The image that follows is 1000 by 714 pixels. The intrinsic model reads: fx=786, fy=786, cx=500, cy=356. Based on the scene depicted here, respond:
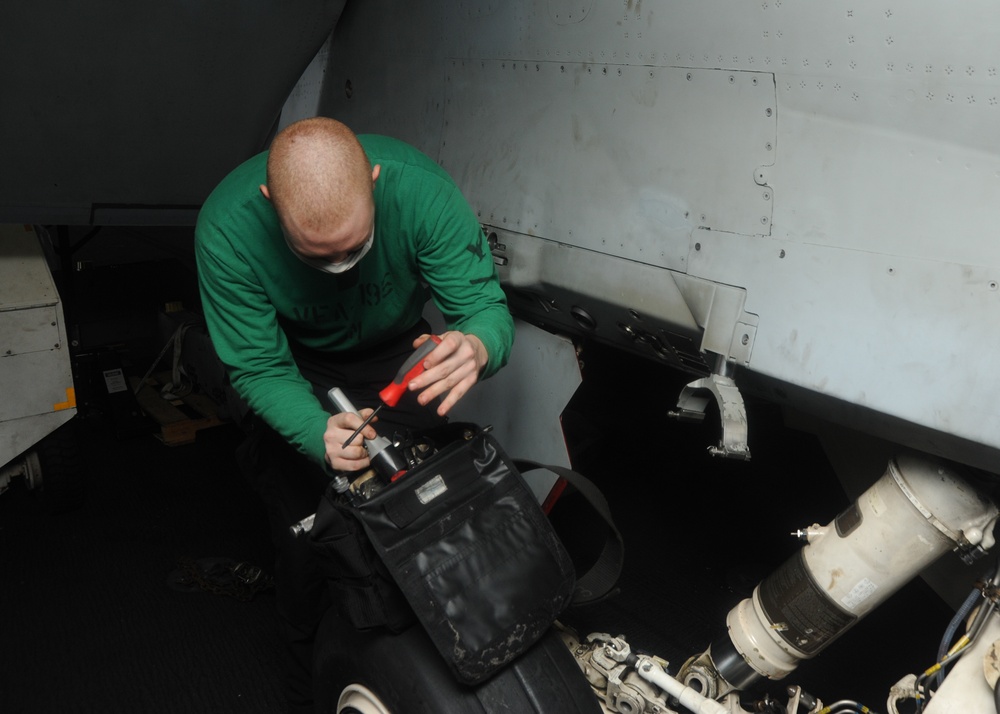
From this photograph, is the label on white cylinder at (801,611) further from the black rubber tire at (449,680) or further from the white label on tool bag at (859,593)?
the black rubber tire at (449,680)

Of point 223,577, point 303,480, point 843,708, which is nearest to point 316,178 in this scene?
point 303,480

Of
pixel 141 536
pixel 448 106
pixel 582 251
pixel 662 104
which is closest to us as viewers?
pixel 662 104

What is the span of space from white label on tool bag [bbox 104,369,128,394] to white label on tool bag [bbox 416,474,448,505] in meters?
2.78

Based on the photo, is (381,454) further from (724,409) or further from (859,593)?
(859,593)

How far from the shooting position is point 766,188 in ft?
4.98

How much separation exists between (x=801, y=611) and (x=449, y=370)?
34.0 inches

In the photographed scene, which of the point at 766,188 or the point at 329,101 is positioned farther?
the point at 329,101

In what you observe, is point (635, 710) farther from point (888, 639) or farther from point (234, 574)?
point (234, 574)

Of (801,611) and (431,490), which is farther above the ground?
(431,490)

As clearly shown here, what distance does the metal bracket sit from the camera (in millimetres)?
1544

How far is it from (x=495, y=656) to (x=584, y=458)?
2.03m

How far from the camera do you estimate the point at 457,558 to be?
1437 mm

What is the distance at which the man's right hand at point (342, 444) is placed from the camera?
4.83 feet

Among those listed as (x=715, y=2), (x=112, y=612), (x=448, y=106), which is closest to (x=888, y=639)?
(x=715, y=2)
